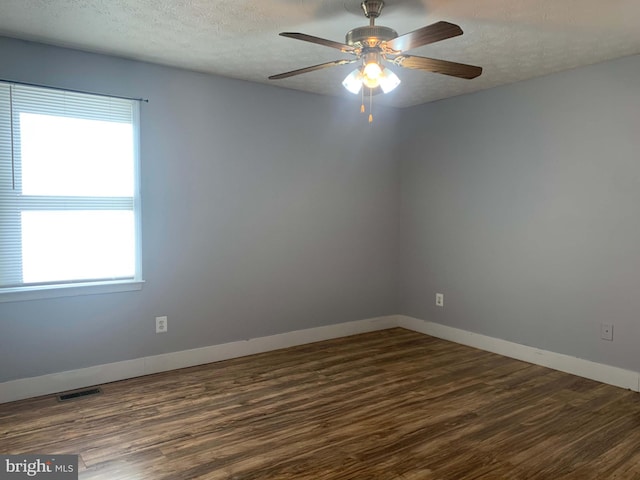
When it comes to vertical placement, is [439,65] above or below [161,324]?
above

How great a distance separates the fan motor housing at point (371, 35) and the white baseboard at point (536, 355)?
2774mm

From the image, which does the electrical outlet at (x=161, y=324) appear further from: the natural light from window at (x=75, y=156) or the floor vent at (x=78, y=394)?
the natural light from window at (x=75, y=156)

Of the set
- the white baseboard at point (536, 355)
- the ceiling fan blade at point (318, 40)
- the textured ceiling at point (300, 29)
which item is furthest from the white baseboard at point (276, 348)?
the ceiling fan blade at point (318, 40)

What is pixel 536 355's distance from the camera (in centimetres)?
382

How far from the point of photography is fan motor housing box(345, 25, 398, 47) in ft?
7.77

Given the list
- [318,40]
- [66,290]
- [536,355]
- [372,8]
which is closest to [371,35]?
[372,8]

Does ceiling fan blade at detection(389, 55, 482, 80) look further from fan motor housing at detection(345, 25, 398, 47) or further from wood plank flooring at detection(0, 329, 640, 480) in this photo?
wood plank flooring at detection(0, 329, 640, 480)

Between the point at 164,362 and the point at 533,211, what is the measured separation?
315 centimetres

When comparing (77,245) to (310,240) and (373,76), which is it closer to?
(310,240)

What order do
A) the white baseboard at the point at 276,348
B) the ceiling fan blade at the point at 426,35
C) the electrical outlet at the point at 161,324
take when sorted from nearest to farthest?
the ceiling fan blade at the point at 426,35
the white baseboard at the point at 276,348
the electrical outlet at the point at 161,324

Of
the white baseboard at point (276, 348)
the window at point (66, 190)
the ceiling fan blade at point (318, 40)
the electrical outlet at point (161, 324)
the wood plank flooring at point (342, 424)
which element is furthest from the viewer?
the electrical outlet at point (161, 324)

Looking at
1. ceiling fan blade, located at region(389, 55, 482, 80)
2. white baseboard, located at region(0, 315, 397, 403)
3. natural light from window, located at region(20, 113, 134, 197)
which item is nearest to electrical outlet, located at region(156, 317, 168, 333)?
white baseboard, located at region(0, 315, 397, 403)

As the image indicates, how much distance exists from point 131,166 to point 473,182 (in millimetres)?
2902

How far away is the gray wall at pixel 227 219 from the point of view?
3.20 m
